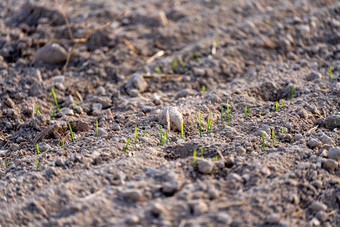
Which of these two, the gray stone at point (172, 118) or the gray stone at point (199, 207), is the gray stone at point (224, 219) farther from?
the gray stone at point (172, 118)

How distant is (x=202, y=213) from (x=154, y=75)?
1636 mm

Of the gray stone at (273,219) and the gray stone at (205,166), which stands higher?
the gray stone at (205,166)

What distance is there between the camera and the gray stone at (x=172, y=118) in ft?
8.41

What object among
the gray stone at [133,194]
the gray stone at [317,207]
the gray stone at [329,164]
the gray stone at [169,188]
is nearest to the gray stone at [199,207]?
the gray stone at [169,188]

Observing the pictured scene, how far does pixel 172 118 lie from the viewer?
258 centimetres

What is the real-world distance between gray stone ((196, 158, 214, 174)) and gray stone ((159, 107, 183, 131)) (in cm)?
50

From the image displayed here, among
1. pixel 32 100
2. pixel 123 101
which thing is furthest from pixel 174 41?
pixel 32 100

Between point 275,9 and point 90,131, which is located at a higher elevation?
point 275,9

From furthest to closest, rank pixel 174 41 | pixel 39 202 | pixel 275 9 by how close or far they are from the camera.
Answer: pixel 275 9 < pixel 174 41 < pixel 39 202

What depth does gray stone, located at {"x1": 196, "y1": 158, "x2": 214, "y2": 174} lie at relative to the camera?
207 centimetres

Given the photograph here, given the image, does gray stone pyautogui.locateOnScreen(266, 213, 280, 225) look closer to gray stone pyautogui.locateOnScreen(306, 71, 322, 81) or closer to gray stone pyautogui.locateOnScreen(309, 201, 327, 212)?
gray stone pyautogui.locateOnScreen(309, 201, 327, 212)

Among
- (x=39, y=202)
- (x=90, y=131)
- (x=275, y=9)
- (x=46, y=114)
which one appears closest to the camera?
(x=39, y=202)

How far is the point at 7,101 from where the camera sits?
9.48 feet

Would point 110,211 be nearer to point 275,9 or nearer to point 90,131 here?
point 90,131
